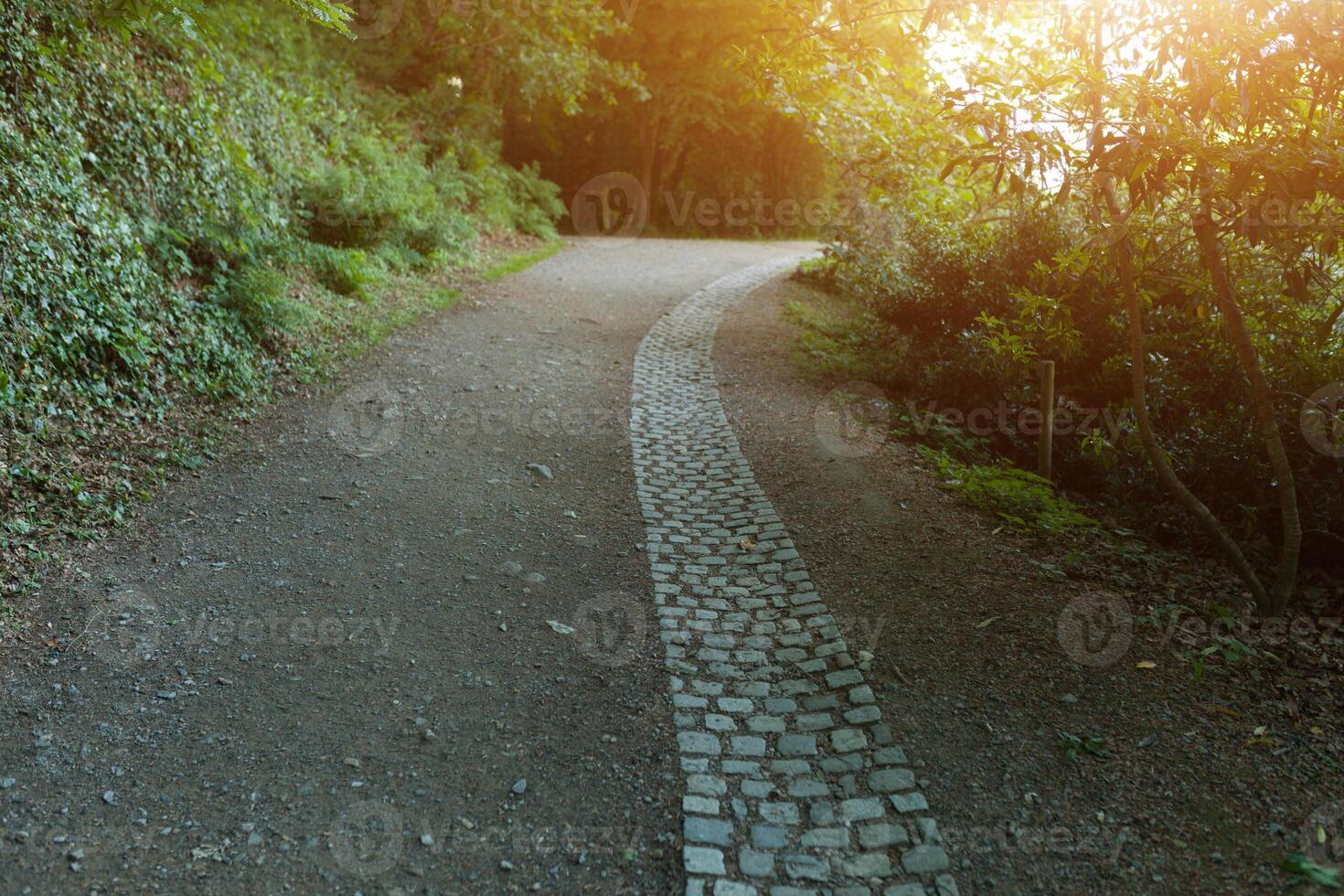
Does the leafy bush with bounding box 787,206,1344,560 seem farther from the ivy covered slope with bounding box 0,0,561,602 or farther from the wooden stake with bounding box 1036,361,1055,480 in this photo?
the ivy covered slope with bounding box 0,0,561,602

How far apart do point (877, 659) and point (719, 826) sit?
144 cm

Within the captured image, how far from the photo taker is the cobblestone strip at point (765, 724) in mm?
3359

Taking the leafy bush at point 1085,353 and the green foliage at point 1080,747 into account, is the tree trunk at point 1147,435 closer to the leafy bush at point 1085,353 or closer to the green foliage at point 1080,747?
the leafy bush at point 1085,353

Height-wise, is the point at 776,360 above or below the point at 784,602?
above

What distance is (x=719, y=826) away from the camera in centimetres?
353

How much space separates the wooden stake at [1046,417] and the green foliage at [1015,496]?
205mm

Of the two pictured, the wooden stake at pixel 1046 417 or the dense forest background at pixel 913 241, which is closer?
the dense forest background at pixel 913 241

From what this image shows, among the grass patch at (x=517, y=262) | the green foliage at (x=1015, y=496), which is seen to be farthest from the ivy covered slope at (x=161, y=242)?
the green foliage at (x=1015, y=496)

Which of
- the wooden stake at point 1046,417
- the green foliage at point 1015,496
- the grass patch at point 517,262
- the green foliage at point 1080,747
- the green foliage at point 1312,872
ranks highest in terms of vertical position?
the grass patch at point 517,262

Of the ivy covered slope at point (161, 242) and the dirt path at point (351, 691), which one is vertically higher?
the ivy covered slope at point (161, 242)

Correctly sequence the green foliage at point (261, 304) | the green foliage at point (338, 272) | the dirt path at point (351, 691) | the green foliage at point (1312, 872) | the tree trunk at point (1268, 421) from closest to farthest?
the green foliage at point (1312, 872) < the dirt path at point (351, 691) < the tree trunk at point (1268, 421) < the green foliage at point (261, 304) < the green foliage at point (338, 272)

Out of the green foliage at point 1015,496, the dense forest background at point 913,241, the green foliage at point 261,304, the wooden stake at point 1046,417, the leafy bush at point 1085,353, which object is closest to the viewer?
the dense forest background at point 913,241

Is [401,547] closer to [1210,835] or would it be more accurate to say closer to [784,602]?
[784,602]

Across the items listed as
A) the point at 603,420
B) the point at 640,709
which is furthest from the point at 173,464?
the point at 640,709
